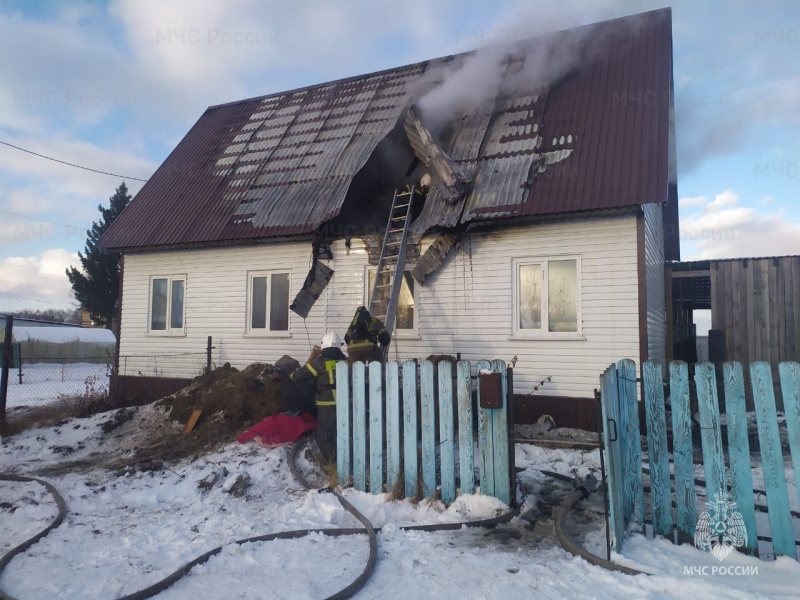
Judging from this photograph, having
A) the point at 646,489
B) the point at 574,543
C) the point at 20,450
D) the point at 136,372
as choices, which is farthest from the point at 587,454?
the point at 136,372

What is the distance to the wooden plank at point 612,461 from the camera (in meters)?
4.01

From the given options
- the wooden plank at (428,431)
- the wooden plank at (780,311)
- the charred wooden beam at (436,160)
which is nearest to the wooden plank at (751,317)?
the wooden plank at (780,311)

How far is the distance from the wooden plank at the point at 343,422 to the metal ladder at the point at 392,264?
293 cm

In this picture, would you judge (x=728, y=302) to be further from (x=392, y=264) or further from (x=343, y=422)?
(x=343, y=422)

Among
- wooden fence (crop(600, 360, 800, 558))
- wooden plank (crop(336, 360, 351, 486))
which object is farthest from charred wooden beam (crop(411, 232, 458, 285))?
wooden fence (crop(600, 360, 800, 558))

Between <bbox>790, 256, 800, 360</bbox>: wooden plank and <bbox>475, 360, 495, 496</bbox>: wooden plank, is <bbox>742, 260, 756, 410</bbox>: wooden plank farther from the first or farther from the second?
<bbox>475, 360, 495, 496</bbox>: wooden plank

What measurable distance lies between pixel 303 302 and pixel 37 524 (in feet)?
21.0

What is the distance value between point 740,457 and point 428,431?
Result: 2629 mm

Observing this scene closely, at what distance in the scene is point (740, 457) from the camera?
13.6 ft

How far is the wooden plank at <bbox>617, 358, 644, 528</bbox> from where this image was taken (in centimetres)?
464

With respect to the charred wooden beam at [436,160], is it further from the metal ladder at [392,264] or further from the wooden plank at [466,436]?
the wooden plank at [466,436]

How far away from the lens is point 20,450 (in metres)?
8.26

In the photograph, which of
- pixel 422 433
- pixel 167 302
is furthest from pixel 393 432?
pixel 167 302

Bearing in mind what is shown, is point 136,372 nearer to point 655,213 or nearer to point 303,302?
point 303,302
